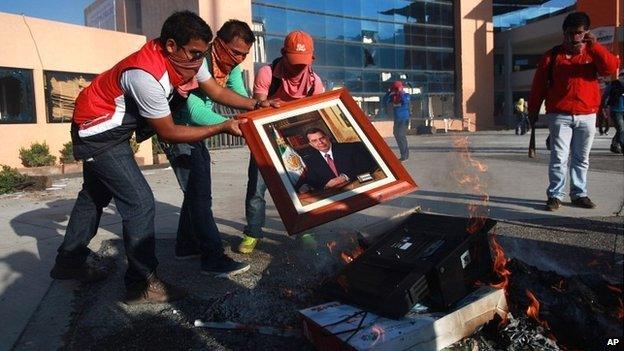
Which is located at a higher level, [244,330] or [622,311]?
[622,311]

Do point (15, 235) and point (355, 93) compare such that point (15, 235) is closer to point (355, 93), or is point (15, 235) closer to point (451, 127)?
point (355, 93)

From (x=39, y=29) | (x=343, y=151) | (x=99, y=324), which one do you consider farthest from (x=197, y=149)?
(x=39, y=29)

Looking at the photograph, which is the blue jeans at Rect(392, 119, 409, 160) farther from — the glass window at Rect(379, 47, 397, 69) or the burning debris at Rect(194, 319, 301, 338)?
the glass window at Rect(379, 47, 397, 69)

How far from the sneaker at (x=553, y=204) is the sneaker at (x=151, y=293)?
3.96m

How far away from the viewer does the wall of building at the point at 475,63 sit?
105 feet

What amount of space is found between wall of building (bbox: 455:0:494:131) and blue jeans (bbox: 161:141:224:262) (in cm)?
2978

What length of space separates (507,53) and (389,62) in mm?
9899

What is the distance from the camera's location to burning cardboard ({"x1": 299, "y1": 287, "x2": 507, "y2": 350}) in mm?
2152

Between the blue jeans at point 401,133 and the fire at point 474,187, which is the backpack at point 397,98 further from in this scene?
the fire at point 474,187

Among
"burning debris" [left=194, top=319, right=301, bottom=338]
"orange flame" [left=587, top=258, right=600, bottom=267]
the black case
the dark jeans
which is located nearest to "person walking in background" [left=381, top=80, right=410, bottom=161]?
"orange flame" [left=587, top=258, right=600, bottom=267]

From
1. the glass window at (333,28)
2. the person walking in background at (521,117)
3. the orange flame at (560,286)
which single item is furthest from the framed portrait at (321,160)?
the glass window at (333,28)

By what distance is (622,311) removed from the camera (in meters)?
2.31

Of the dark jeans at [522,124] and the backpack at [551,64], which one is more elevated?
the backpack at [551,64]

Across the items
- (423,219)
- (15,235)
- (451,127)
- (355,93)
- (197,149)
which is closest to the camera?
(423,219)
